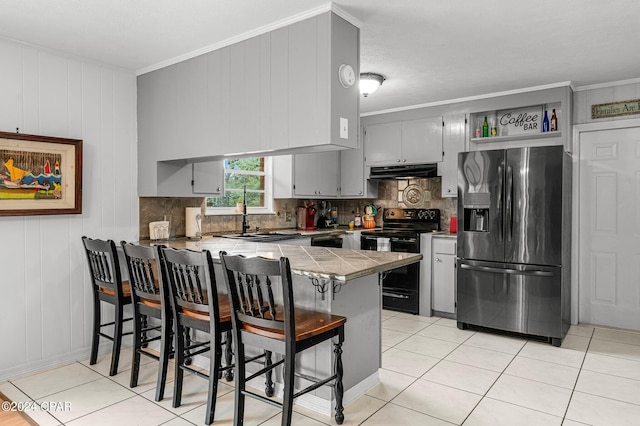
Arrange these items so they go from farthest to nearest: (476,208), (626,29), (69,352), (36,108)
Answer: (476,208), (69,352), (36,108), (626,29)

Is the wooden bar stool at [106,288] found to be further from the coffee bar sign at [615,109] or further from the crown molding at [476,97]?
the coffee bar sign at [615,109]

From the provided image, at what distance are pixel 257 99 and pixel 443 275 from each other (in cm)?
288

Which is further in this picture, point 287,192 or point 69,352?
point 287,192

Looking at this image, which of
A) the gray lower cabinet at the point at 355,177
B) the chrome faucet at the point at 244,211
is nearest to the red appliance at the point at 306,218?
the gray lower cabinet at the point at 355,177

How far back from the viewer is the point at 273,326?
2.16 m

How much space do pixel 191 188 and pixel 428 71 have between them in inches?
92.8

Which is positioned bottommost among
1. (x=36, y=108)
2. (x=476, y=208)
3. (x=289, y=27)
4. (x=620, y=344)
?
(x=620, y=344)

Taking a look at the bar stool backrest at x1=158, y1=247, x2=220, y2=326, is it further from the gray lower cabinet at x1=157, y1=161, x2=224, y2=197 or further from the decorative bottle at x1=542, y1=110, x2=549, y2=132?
the decorative bottle at x1=542, y1=110, x2=549, y2=132

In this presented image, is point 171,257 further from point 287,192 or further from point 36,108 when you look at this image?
point 287,192

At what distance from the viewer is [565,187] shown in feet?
13.1

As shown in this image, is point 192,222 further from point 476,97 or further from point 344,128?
point 476,97

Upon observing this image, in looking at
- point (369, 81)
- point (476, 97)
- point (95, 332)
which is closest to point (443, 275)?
point (476, 97)

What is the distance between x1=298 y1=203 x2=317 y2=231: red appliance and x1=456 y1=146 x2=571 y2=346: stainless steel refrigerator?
195cm

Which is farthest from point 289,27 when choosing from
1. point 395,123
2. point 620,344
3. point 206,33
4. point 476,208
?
point 620,344
